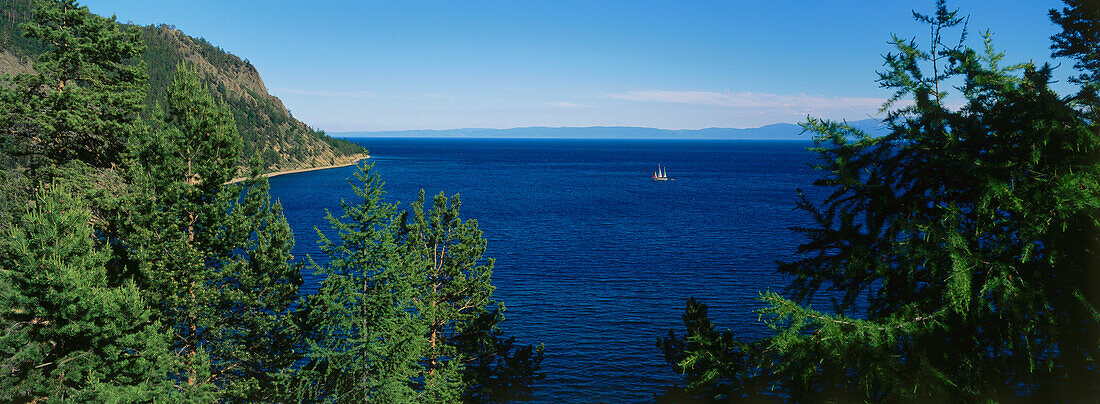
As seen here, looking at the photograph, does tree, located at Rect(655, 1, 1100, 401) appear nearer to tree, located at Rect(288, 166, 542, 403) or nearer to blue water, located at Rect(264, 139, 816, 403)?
blue water, located at Rect(264, 139, 816, 403)

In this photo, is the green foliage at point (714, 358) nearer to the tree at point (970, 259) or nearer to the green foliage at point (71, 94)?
the tree at point (970, 259)

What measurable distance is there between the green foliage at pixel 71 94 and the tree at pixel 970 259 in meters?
23.9

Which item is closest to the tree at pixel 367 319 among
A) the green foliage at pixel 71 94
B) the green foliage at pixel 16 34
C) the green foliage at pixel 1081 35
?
the green foliage at pixel 71 94

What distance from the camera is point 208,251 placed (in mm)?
22188

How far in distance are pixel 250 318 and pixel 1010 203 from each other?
80.2ft

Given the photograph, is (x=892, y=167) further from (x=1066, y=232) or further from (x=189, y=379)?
(x=189, y=379)

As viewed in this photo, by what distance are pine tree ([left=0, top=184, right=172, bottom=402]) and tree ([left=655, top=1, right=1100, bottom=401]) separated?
15778mm

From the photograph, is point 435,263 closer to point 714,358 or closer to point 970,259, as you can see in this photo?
point 714,358

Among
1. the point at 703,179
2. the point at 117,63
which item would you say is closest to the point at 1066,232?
the point at 117,63

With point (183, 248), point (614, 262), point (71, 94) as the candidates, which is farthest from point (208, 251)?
point (614, 262)

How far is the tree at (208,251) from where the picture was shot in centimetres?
2039

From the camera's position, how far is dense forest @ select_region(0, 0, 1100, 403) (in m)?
10.3

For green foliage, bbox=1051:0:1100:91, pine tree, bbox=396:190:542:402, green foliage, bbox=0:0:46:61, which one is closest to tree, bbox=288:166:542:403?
pine tree, bbox=396:190:542:402

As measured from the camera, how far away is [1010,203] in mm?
10242
